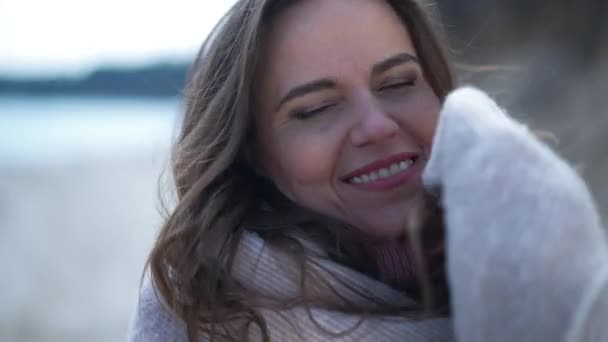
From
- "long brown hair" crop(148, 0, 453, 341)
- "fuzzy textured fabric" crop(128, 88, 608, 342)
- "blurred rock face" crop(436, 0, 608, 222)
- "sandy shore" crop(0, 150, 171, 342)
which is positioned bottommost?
"sandy shore" crop(0, 150, 171, 342)

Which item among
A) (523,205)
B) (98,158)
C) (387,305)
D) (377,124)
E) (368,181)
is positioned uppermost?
(523,205)

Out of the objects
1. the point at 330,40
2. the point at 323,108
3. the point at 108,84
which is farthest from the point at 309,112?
the point at 108,84

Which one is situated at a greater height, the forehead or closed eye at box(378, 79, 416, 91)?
the forehead

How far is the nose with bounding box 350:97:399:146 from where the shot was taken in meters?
1.39

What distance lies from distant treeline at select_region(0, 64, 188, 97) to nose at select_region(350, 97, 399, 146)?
11659 mm

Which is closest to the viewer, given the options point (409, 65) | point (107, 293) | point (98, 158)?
point (409, 65)

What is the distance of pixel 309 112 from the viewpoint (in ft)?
4.88

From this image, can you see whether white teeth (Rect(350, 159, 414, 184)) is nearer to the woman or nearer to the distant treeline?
the woman

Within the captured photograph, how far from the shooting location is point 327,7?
1.50m

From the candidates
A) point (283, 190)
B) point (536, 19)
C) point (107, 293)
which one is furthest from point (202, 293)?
point (536, 19)

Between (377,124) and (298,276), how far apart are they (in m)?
0.27

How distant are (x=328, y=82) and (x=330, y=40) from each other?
0.24ft

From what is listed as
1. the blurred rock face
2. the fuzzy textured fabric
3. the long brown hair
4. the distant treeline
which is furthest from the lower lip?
the distant treeline

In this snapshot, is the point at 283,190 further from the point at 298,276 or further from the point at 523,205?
the point at 523,205
